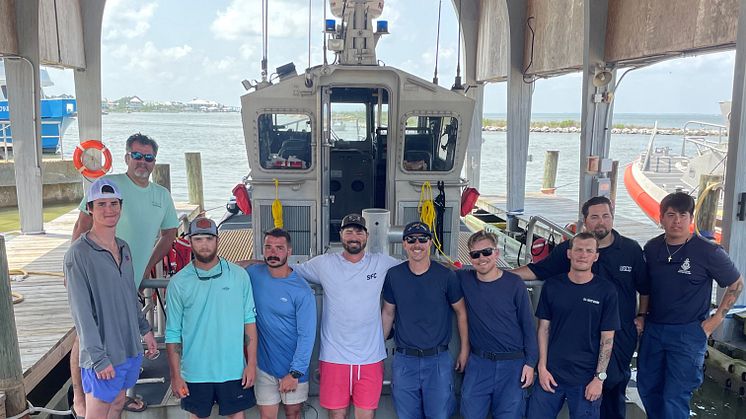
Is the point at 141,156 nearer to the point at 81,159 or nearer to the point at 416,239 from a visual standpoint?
the point at 416,239

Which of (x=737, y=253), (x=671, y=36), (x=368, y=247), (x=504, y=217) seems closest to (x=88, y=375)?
(x=368, y=247)

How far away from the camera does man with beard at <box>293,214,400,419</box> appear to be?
3.70 m

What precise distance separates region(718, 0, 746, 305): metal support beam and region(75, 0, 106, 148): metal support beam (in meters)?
12.5

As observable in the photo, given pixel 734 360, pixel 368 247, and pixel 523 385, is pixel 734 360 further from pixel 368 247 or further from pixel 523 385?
pixel 368 247

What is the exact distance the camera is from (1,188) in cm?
2086

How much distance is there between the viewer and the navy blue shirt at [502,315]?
3.66m

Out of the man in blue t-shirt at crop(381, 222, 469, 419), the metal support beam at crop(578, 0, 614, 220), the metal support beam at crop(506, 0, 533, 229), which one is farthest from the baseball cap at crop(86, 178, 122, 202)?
the metal support beam at crop(506, 0, 533, 229)

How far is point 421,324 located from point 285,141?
3746 mm

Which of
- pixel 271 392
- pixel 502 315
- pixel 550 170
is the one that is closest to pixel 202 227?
pixel 271 392

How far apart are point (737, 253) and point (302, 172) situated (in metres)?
5.43

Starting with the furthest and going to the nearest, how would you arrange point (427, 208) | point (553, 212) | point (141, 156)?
point (553, 212)
point (427, 208)
point (141, 156)

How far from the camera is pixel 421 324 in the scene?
146 inches

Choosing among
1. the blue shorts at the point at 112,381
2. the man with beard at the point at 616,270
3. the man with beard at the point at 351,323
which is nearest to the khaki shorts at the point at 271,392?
the man with beard at the point at 351,323

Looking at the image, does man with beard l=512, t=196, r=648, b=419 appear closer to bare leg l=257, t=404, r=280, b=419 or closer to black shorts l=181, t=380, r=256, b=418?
bare leg l=257, t=404, r=280, b=419
